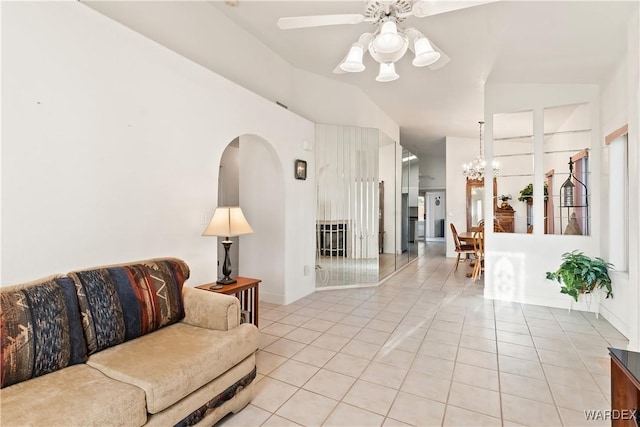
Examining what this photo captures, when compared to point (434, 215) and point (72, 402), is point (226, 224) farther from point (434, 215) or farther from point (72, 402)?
point (434, 215)

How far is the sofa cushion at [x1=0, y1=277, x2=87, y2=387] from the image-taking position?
4.43 ft

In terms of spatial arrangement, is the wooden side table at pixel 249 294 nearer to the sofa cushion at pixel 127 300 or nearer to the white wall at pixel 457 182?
the sofa cushion at pixel 127 300

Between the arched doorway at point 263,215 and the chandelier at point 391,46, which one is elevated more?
the chandelier at point 391,46

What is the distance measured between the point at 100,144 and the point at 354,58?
1996 mm

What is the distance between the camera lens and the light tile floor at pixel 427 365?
1.89 meters

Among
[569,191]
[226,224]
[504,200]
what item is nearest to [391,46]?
[226,224]

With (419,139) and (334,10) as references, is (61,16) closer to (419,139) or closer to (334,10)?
(334,10)

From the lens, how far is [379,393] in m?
2.10

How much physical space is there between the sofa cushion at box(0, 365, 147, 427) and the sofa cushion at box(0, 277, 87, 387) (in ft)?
0.22

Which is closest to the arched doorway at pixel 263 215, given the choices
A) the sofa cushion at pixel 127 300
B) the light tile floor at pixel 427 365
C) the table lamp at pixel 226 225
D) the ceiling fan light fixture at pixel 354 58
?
the light tile floor at pixel 427 365

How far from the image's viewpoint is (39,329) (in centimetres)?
144

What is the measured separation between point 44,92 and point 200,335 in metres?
1.75

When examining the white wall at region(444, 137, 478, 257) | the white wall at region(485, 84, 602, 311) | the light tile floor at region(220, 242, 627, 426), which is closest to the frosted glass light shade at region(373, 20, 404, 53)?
the light tile floor at region(220, 242, 627, 426)

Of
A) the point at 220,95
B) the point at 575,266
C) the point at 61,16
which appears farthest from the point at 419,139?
the point at 61,16
